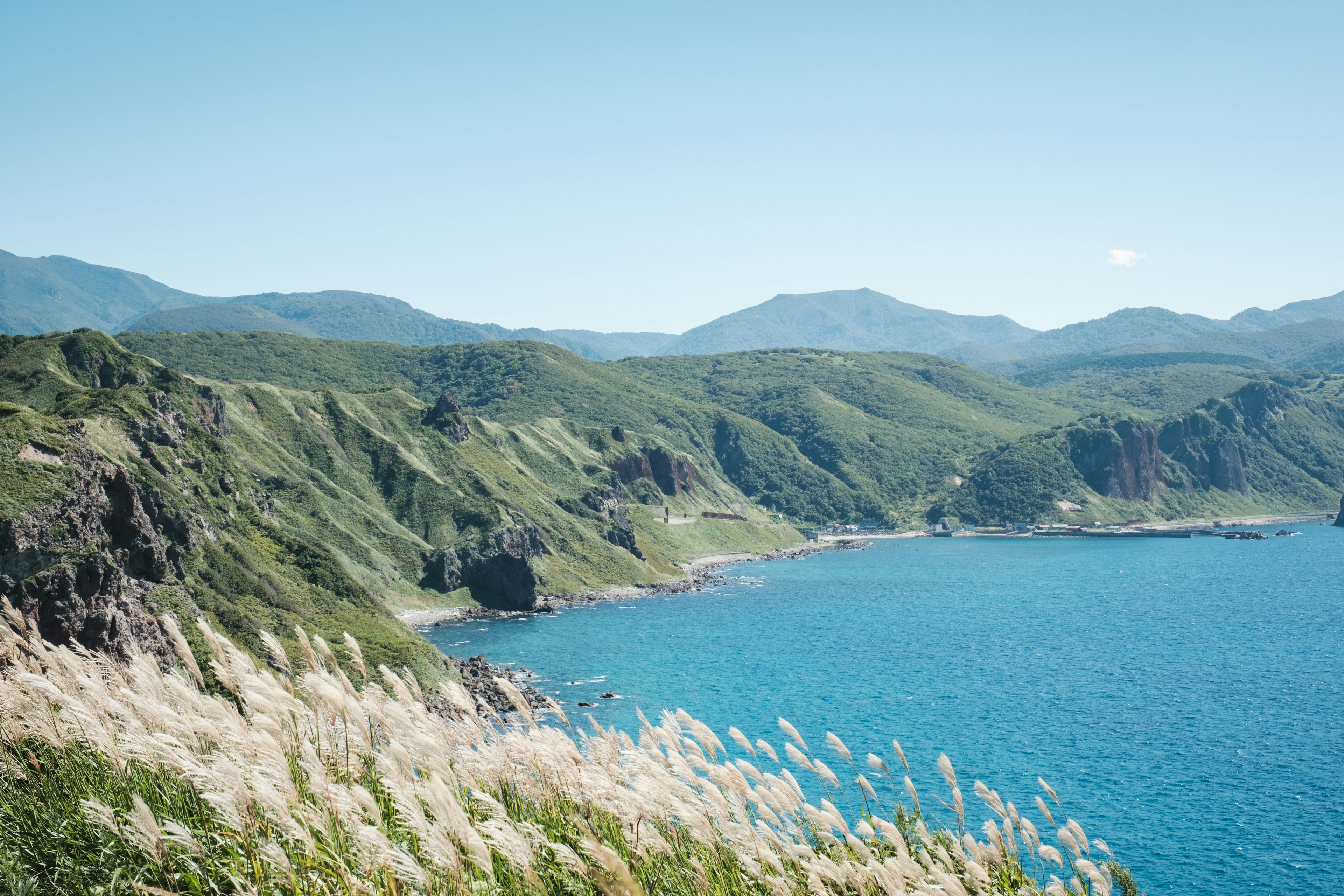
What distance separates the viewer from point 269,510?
367 ft

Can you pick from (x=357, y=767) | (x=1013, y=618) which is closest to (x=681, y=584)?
(x=1013, y=618)

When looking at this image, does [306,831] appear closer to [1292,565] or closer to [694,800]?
[694,800]

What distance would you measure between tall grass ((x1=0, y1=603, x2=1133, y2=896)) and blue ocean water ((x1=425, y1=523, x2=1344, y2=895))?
41.7 meters

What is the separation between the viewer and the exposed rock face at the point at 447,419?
171 meters

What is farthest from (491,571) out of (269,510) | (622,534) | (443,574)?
(622,534)

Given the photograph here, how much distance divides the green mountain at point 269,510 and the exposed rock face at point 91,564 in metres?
0.12

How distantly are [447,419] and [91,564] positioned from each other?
117 meters

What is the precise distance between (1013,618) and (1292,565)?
92.2 meters

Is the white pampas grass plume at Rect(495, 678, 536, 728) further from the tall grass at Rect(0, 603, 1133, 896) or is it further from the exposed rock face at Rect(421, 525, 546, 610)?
the exposed rock face at Rect(421, 525, 546, 610)

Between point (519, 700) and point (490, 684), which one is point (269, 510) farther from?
point (519, 700)

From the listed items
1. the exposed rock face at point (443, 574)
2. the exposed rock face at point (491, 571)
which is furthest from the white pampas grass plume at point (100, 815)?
the exposed rock face at point (491, 571)

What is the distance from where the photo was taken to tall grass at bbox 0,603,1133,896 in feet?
26.6

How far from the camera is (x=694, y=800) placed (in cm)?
949

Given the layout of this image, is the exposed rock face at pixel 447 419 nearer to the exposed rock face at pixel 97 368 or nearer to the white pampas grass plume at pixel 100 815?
the exposed rock face at pixel 97 368
